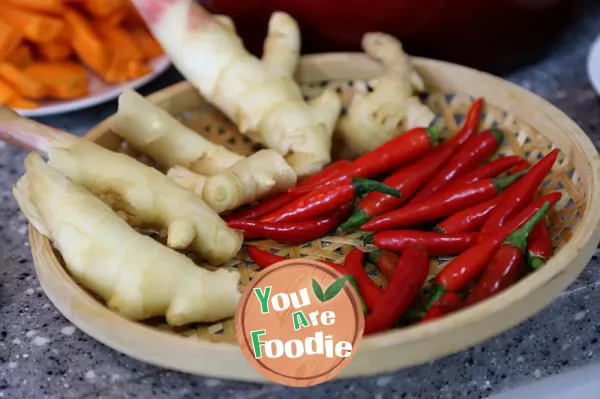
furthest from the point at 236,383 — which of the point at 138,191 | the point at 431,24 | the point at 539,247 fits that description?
the point at 431,24

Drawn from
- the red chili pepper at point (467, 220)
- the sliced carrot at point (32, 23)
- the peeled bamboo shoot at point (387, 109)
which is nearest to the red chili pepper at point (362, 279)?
the red chili pepper at point (467, 220)

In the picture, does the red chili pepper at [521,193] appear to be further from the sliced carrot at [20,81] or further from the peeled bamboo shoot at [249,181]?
the sliced carrot at [20,81]

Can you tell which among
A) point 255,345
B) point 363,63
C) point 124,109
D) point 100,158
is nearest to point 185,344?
point 255,345

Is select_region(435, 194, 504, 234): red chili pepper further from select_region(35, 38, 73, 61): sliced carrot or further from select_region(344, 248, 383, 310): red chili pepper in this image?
select_region(35, 38, 73, 61): sliced carrot

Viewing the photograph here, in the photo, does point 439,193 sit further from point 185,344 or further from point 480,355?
point 185,344

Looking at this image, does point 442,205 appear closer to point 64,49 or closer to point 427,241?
point 427,241
